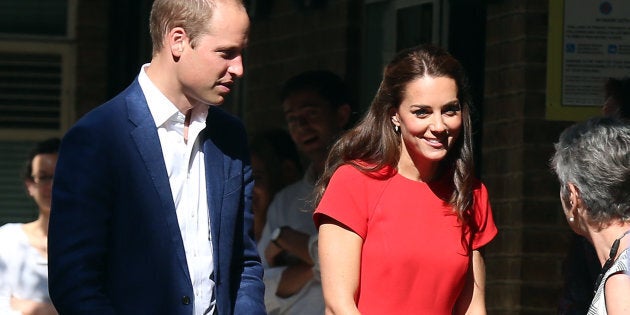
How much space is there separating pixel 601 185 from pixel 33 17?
19.8ft

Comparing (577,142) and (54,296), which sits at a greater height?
(577,142)

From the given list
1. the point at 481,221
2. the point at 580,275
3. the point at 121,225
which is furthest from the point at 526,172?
the point at 121,225

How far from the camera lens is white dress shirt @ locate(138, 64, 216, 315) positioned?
4.44 meters

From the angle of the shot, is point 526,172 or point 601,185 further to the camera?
point 526,172

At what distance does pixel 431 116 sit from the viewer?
489 cm

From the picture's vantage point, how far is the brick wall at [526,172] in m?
6.94

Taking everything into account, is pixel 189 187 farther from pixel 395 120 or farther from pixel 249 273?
pixel 395 120

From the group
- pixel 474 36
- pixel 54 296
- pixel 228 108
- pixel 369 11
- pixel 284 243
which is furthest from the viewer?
pixel 228 108

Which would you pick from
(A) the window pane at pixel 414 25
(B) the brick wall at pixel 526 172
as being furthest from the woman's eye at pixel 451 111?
(A) the window pane at pixel 414 25

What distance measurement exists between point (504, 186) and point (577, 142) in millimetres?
2551

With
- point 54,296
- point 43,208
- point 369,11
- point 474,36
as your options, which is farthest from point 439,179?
point 369,11

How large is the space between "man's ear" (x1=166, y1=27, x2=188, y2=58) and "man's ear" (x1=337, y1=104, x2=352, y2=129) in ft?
7.18

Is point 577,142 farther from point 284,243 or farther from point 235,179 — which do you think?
point 284,243

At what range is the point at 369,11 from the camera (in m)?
8.25
